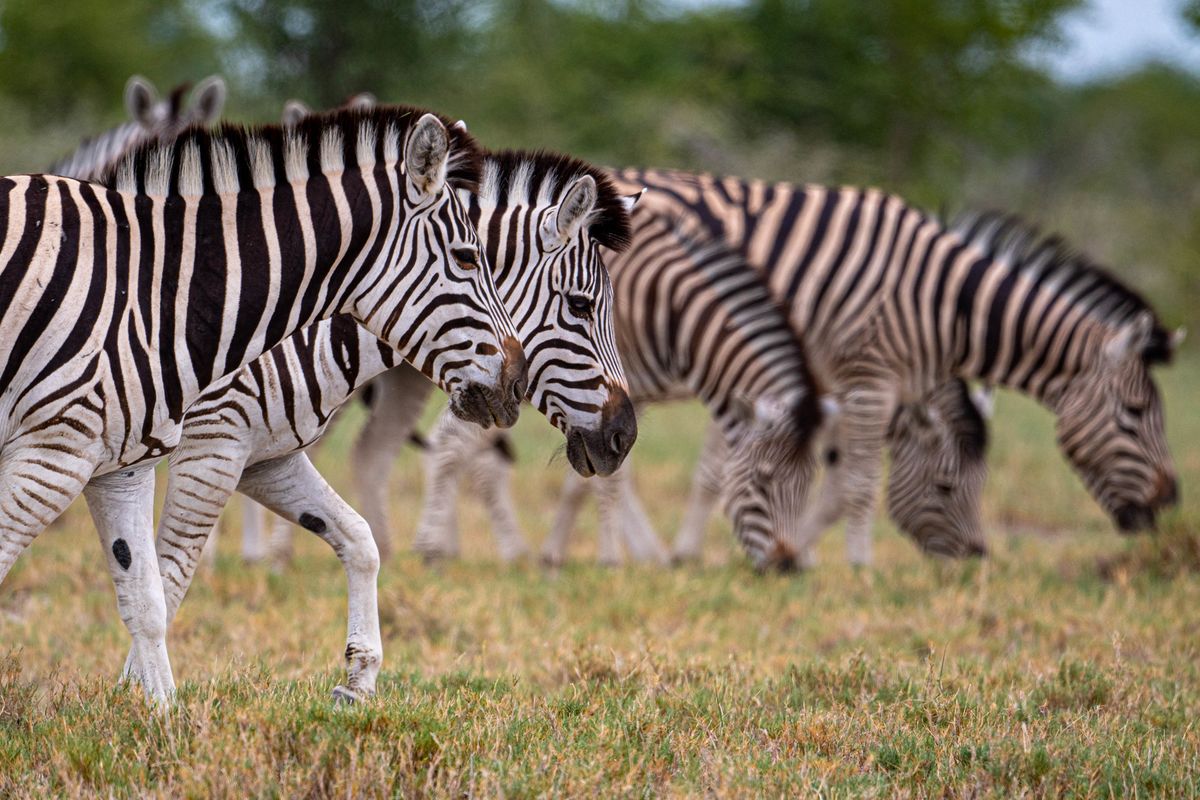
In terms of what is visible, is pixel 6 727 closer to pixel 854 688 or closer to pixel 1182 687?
pixel 854 688

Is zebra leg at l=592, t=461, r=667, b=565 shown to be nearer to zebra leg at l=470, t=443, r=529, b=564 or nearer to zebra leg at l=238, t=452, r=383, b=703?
zebra leg at l=470, t=443, r=529, b=564

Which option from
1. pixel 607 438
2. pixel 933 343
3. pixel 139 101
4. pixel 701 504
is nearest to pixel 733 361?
pixel 701 504

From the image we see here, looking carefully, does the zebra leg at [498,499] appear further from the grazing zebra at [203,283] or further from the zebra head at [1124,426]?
the grazing zebra at [203,283]

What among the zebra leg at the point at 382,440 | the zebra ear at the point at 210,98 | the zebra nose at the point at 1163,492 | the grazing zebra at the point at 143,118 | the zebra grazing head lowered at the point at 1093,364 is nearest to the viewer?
the zebra leg at the point at 382,440

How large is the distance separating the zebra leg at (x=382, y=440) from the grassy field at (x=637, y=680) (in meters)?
0.45

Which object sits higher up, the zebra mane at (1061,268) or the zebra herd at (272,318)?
the zebra mane at (1061,268)

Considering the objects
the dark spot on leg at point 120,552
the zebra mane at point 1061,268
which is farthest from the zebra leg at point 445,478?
the dark spot on leg at point 120,552

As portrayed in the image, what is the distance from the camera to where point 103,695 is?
4.26m

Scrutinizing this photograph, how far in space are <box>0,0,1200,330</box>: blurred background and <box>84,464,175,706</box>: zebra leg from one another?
60.0 ft

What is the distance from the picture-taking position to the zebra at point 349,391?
15.2ft

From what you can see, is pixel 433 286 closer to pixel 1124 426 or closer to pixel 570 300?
pixel 570 300

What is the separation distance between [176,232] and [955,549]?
6324 mm

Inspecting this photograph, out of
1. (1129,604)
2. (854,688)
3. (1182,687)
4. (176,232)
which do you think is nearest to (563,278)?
(176,232)

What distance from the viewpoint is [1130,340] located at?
364 inches
